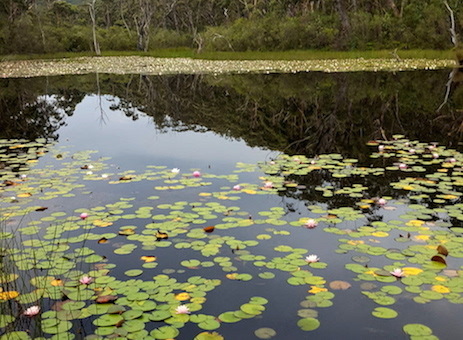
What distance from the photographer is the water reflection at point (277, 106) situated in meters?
9.45

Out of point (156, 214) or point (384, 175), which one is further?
point (384, 175)

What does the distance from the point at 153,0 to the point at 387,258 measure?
5600cm

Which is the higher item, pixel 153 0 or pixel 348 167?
pixel 153 0

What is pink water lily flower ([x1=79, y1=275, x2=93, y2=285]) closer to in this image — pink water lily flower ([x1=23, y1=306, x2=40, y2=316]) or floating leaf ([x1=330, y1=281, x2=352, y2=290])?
pink water lily flower ([x1=23, y1=306, x2=40, y2=316])

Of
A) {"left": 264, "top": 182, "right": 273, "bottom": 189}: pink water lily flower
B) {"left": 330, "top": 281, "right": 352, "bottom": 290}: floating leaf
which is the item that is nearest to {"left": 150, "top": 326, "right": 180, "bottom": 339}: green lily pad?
{"left": 330, "top": 281, "right": 352, "bottom": 290}: floating leaf

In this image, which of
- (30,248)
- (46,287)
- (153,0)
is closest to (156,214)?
(30,248)

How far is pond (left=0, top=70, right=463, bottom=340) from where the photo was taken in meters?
3.25

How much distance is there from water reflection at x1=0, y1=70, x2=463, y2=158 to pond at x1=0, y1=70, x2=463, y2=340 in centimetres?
11

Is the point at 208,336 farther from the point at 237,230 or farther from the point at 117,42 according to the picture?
the point at 117,42

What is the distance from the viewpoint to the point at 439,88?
51.3 feet

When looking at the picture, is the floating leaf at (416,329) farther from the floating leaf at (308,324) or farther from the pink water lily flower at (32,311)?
the pink water lily flower at (32,311)

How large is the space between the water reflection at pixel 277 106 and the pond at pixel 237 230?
11 cm

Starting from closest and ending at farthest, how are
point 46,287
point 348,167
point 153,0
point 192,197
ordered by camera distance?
point 46,287 < point 192,197 < point 348,167 < point 153,0

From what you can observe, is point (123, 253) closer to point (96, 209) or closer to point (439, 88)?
point (96, 209)
